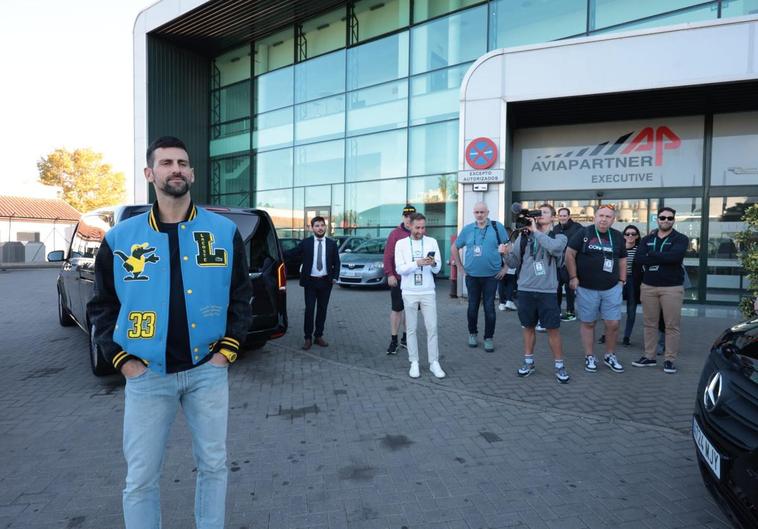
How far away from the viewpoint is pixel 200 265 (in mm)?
2092

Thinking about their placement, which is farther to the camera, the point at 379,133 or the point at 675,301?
the point at 379,133

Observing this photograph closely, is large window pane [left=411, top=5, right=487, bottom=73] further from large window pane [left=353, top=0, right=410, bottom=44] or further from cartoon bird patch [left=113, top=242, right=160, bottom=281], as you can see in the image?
cartoon bird patch [left=113, top=242, right=160, bottom=281]

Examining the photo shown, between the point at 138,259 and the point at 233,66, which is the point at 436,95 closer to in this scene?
the point at 233,66

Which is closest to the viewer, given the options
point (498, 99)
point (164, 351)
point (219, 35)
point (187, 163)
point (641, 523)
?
point (164, 351)

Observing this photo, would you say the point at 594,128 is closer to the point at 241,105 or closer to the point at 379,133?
the point at 379,133

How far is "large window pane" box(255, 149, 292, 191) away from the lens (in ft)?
68.1

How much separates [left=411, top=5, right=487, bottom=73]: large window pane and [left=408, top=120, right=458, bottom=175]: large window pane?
204 cm

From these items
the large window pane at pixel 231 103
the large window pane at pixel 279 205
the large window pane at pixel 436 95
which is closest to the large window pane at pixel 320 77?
the large window pane at pixel 231 103

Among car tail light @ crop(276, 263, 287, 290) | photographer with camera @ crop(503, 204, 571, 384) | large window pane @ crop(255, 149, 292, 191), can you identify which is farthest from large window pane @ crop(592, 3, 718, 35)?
large window pane @ crop(255, 149, 292, 191)

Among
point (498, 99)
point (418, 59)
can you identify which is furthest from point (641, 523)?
point (418, 59)

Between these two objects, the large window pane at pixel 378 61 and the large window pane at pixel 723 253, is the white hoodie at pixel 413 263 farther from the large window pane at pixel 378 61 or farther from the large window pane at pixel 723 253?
the large window pane at pixel 378 61

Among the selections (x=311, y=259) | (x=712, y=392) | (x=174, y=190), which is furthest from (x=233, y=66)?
(x=712, y=392)

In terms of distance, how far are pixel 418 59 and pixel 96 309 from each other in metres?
16.5

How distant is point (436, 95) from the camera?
53.4 ft
